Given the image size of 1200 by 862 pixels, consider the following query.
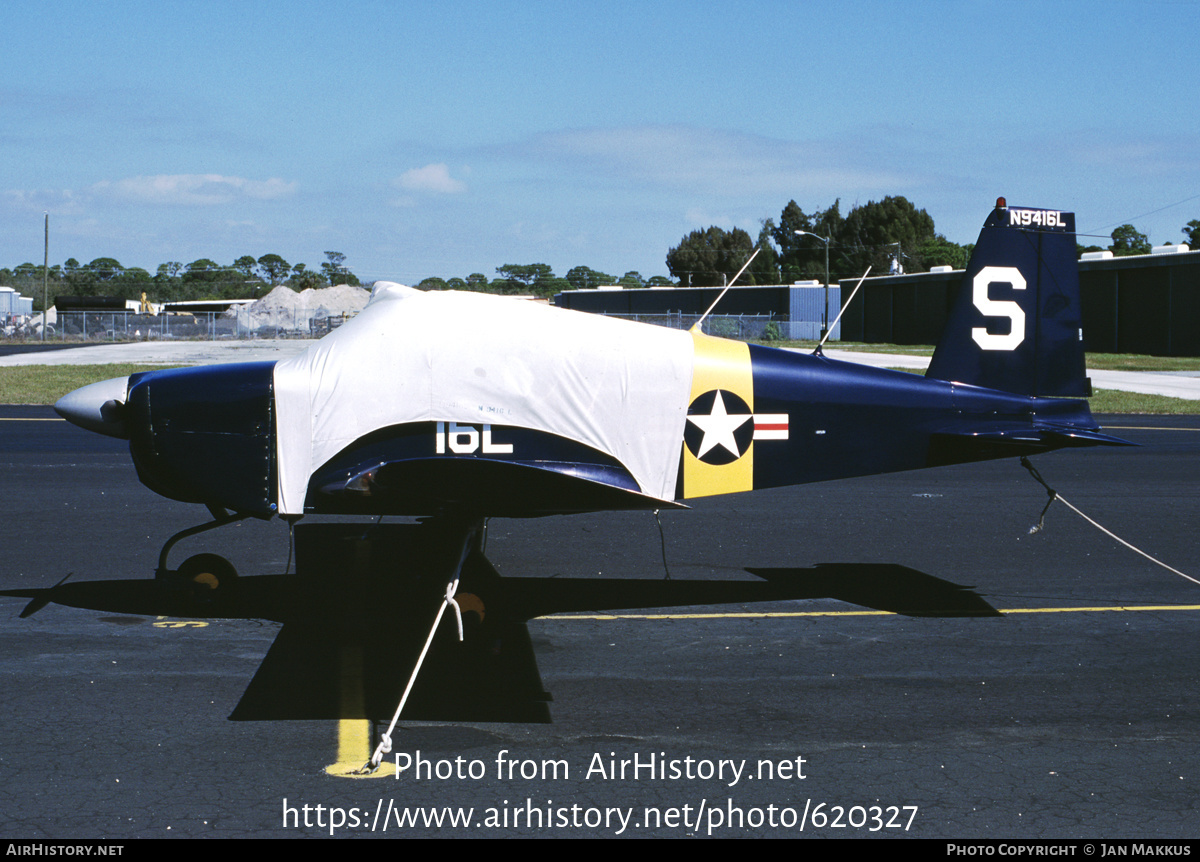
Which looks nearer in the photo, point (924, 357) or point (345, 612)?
point (345, 612)

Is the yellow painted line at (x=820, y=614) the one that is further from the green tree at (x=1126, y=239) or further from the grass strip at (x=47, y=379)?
the green tree at (x=1126, y=239)

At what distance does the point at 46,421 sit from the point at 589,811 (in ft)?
64.3

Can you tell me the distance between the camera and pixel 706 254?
14725 cm

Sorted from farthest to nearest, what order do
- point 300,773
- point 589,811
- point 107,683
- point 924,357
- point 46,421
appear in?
1. point 924,357
2. point 46,421
3. point 107,683
4. point 300,773
5. point 589,811

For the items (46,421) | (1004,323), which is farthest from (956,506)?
(46,421)

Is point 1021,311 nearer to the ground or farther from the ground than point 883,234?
nearer to the ground

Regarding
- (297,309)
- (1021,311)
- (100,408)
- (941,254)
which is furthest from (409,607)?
(941,254)

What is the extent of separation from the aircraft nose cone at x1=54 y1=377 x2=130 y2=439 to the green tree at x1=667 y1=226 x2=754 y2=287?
456 feet

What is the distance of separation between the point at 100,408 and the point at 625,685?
409cm

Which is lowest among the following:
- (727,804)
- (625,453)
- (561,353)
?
(727,804)

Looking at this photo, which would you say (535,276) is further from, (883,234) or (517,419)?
(517,419)

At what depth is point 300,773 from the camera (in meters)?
5.06

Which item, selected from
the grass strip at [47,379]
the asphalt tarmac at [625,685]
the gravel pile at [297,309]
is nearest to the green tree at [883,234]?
the gravel pile at [297,309]

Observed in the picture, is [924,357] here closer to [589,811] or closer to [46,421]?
[46,421]
